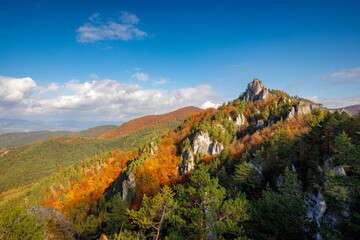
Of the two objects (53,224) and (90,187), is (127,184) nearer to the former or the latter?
(53,224)

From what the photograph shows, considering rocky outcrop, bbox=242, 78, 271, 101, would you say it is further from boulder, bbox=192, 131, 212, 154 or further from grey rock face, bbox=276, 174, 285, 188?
grey rock face, bbox=276, 174, 285, 188

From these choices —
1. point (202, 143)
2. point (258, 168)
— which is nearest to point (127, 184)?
point (202, 143)

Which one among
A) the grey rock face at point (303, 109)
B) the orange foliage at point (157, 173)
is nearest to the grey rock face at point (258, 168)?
the orange foliage at point (157, 173)

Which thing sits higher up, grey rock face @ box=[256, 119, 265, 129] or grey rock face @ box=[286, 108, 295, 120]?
grey rock face @ box=[286, 108, 295, 120]

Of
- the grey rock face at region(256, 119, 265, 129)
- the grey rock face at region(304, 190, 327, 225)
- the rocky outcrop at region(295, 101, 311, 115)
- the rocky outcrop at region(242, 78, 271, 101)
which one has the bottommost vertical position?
A: the grey rock face at region(304, 190, 327, 225)

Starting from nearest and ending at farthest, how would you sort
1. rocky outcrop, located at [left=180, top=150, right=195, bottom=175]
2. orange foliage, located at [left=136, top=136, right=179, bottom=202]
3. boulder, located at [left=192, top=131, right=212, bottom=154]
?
orange foliage, located at [left=136, top=136, right=179, bottom=202], rocky outcrop, located at [left=180, top=150, right=195, bottom=175], boulder, located at [left=192, top=131, right=212, bottom=154]

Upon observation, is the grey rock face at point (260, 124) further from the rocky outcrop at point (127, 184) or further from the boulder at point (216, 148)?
the rocky outcrop at point (127, 184)

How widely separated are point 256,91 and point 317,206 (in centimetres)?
9137

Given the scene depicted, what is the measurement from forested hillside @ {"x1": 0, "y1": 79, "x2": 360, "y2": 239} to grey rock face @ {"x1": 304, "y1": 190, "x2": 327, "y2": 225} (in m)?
0.09

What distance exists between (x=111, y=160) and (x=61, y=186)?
1398 inches

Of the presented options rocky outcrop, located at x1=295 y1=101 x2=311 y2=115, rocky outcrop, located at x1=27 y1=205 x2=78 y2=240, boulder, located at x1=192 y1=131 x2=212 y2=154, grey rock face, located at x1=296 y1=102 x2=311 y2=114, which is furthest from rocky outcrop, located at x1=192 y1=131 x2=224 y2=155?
rocky outcrop, located at x1=27 y1=205 x2=78 y2=240

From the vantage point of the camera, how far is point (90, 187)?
9162cm

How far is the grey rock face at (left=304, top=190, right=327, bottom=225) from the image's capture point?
46.0 feet

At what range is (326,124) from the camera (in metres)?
20.5
